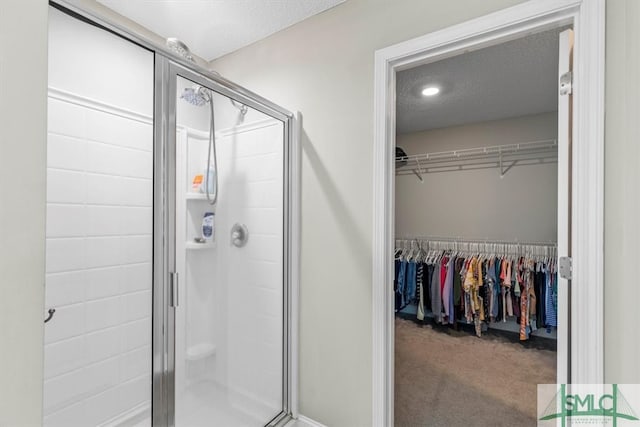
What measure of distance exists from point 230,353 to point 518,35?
1841mm

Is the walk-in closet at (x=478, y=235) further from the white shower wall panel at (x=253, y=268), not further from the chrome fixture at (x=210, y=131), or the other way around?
the chrome fixture at (x=210, y=131)

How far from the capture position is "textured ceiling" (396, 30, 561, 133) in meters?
2.05

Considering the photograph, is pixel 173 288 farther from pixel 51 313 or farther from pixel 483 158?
pixel 483 158

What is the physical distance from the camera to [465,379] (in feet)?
7.68

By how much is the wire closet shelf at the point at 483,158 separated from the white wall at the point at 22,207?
3687 millimetres

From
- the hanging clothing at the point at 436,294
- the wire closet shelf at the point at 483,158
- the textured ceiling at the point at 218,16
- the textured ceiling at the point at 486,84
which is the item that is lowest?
the hanging clothing at the point at 436,294

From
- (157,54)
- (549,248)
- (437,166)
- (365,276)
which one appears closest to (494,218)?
(549,248)

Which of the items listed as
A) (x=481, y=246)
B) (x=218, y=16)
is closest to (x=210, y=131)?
(x=218, y=16)

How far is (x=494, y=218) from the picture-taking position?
11.5 ft

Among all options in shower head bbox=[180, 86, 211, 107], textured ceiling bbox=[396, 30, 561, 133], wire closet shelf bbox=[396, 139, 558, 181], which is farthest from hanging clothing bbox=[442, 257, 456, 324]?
shower head bbox=[180, 86, 211, 107]

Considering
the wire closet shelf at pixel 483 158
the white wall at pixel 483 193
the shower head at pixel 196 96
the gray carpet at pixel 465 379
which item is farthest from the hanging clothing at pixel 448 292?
the shower head at pixel 196 96

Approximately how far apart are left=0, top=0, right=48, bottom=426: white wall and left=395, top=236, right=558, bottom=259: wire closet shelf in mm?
3639

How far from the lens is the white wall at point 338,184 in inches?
60.4

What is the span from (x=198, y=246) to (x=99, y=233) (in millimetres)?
379
